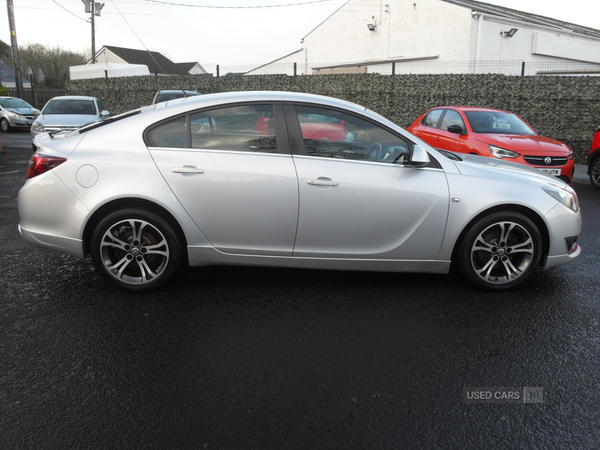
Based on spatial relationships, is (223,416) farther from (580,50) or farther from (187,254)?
(580,50)

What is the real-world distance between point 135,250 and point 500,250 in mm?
3073

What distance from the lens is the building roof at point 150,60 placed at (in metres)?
58.9

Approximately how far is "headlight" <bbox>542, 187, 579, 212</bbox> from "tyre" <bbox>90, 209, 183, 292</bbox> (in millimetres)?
3205

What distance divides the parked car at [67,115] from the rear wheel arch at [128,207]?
9864 millimetres

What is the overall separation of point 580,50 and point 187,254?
32836 millimetres

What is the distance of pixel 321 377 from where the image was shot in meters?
2.91

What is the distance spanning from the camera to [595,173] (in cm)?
1026

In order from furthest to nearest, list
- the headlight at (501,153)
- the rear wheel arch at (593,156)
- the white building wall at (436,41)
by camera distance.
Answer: the white building wall at (436,41) → the rear wheel arch at (593,156) → the headlight at (501,153)

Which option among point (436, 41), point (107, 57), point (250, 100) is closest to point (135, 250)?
point (250, 100)

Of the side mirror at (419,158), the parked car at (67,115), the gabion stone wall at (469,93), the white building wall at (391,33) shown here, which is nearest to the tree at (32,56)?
the white building wall at (391,33)

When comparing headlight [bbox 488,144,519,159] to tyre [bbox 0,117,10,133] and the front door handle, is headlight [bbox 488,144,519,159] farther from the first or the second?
tyre [bbox 0,117,10,133]

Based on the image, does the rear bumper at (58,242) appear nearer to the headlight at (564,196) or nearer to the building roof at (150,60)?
the headlight at (564,196)

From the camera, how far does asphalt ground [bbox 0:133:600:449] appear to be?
2.44 metres

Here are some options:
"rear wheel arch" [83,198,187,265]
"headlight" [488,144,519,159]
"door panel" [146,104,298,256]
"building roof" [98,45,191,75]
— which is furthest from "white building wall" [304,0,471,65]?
"building roof" [98,45,191,75]
